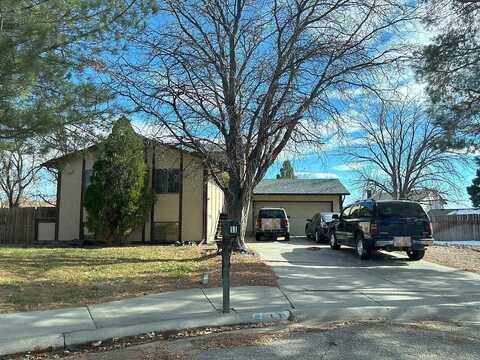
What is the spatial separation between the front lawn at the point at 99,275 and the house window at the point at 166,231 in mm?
5527

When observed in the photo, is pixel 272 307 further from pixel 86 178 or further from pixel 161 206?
pixel 86 178

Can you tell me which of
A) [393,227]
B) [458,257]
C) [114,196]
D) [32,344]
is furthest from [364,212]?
[32,344]

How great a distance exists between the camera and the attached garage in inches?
1268

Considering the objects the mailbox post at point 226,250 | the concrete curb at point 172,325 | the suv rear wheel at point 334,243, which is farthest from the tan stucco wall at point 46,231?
the concrete curb at point 172,325

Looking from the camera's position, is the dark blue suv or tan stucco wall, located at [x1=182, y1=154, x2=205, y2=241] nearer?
the dark blue suv

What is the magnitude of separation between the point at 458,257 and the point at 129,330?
13.6 meters

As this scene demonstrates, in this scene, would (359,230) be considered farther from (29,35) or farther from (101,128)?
(29,35)

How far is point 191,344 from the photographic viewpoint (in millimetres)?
6531

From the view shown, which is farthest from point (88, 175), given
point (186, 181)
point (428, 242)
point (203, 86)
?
point (428, 242)

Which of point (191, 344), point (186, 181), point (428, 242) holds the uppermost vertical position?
point (186, 181)

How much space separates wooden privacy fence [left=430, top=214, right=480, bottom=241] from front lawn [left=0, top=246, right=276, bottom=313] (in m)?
16.1

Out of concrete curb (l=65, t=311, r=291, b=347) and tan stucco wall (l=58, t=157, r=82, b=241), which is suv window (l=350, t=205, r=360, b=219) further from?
tan stucco wall (l=58, t=157, r=82, b=241)

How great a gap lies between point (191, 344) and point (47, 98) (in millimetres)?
5791

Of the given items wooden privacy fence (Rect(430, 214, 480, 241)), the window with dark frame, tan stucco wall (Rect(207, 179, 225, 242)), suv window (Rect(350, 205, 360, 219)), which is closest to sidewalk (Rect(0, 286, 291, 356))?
suv window (Rect(350, 205, 360, 219))
